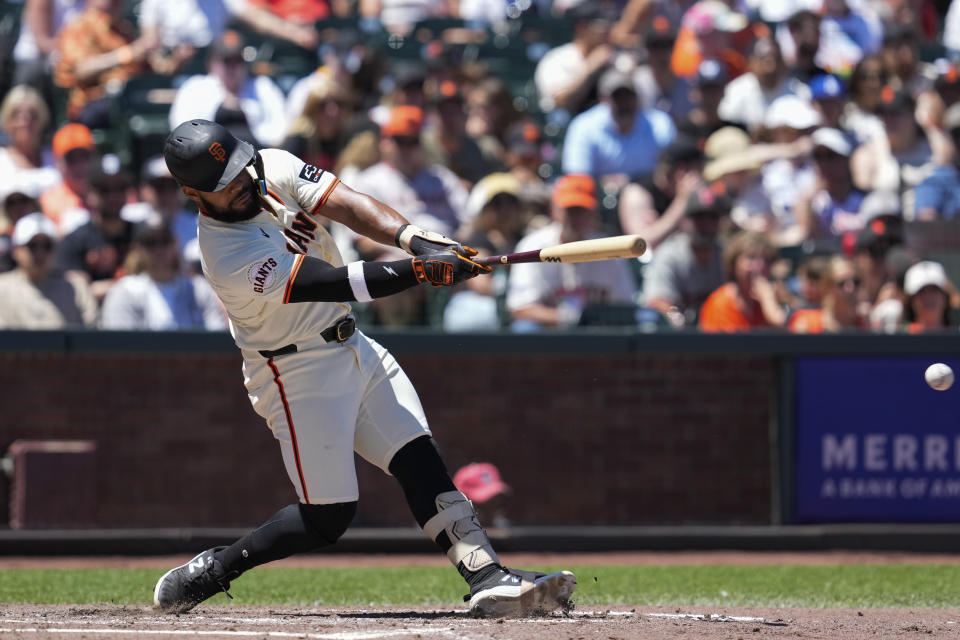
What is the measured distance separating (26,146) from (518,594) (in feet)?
21.7

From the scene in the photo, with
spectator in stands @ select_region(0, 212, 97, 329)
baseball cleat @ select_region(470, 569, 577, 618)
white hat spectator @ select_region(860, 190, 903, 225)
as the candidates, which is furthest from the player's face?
white hat spectator @ select_region(860, 190, 903, 225)

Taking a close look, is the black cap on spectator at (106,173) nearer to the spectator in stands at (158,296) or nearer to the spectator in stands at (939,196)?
the spectator in stands at (158,296)

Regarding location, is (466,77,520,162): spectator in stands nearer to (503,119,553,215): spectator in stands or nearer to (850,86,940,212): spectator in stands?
(503,119,553,215): spectator in stands

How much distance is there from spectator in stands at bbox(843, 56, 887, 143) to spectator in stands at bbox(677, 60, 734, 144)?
1.07 metres

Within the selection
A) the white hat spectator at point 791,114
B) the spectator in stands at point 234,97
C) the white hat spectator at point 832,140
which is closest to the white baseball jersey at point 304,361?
the spectator in stands at point 234,97

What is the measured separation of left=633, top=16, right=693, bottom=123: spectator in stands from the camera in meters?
11.3

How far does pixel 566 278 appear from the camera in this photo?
893cm

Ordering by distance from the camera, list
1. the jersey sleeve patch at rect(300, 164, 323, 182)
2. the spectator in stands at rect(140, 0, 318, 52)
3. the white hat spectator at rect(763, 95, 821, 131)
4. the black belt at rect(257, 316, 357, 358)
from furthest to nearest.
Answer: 1. the spectator in stands at rect(140, 0, 318, 52)
2. the white hat spectator at rect(763, 95, 821, 131)
3. the jersey sleeve patch at rect(300, 164, 323, 182)
4. the black belt at rect(257, 316, 357, 358)

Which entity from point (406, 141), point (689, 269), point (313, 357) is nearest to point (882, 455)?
point (689, 269)

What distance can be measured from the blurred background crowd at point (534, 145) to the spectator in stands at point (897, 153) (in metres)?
0.02

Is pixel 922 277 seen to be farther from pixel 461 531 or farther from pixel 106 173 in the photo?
pixel 106 173

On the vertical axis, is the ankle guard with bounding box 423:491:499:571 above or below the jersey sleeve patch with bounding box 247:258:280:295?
below

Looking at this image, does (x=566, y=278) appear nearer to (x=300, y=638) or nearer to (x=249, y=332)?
(x=249, y=332)

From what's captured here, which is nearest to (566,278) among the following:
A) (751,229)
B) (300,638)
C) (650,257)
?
(650,257)
